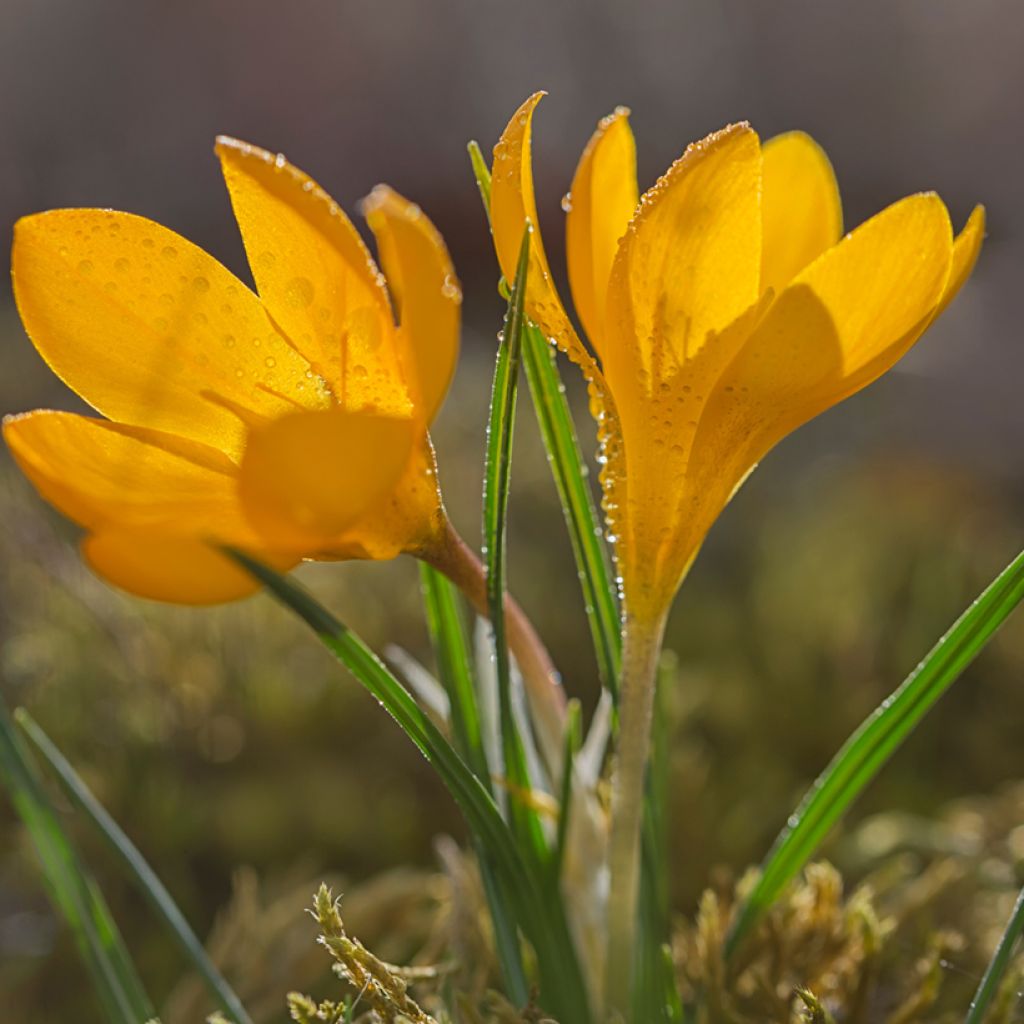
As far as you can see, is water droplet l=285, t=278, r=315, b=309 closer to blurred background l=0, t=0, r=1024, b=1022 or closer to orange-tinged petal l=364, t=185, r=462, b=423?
orange-tinged petal l=364, t=185, r=462, b=423

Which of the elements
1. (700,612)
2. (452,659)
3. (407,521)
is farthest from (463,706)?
(700,612)

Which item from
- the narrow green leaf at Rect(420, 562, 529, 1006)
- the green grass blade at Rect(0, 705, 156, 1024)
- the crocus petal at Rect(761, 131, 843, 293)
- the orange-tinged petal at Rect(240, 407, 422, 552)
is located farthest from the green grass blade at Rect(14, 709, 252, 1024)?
the crocus petal at Rect(761, 131, 843, 293)

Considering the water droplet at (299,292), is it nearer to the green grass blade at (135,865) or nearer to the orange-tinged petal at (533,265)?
the orange-tinged petal at (533,265)

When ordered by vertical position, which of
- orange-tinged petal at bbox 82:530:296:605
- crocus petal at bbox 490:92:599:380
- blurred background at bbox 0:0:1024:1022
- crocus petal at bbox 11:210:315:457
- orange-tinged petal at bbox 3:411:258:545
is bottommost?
blurred background at bbox 0:0:1024:1022

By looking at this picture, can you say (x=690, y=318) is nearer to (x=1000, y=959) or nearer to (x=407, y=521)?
(x=407, y=521)

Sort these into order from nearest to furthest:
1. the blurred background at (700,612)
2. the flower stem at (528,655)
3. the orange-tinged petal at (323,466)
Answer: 1. the orange-tinged petal at (323,466)
2. the flower stem at (528,655)
3. the blurred background at (700,612)

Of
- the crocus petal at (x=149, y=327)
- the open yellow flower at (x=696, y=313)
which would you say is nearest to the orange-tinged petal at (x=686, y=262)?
the open yellow flower at (x=696, y=313)

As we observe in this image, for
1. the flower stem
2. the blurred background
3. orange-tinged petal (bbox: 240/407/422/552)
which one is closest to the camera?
orange-tinged petal (bbox: 240/407/422/552)
